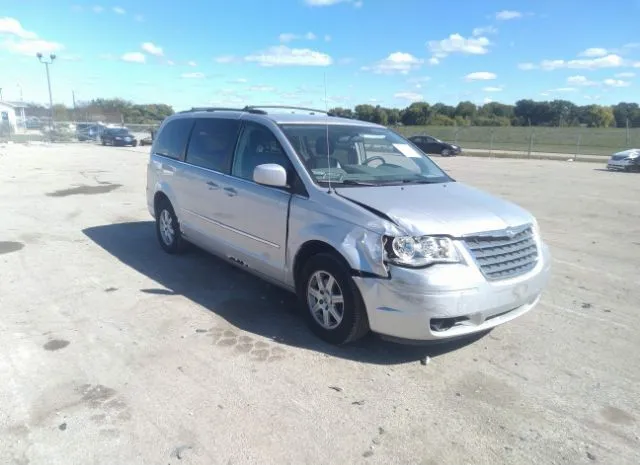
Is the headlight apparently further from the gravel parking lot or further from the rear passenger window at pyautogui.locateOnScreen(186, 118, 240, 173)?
the rear passenger window at pyautogui.locateOnScreen(186, 118, 240, 173)

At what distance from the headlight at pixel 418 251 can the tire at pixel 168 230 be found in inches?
144

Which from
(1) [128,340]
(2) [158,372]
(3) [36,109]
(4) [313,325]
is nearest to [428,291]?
(4) [313,325]

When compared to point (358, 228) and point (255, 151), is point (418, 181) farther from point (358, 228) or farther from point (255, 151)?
point (255, 151)

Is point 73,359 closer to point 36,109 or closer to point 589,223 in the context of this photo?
point 589,223

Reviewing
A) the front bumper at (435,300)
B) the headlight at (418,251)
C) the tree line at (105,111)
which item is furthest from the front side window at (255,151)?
the tree line at (105,111)

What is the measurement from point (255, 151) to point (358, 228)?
1.73 meters

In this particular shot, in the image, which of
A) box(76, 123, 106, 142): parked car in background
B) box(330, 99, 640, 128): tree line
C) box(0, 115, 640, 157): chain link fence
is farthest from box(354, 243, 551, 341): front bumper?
box(330, 99, 640, 128): tree line

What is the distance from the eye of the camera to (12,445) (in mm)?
2844

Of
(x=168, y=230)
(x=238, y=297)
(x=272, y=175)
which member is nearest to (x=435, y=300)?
(x=272, y=175)

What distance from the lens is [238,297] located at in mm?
5199

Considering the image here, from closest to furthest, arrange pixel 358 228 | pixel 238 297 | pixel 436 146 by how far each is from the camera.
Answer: pixel 358 228 < pixel 238 297 < pixel 436 146

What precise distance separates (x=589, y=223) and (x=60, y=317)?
29.4 ft

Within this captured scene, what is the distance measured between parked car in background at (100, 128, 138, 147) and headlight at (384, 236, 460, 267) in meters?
37.4

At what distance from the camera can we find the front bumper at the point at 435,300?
3.51 metres
